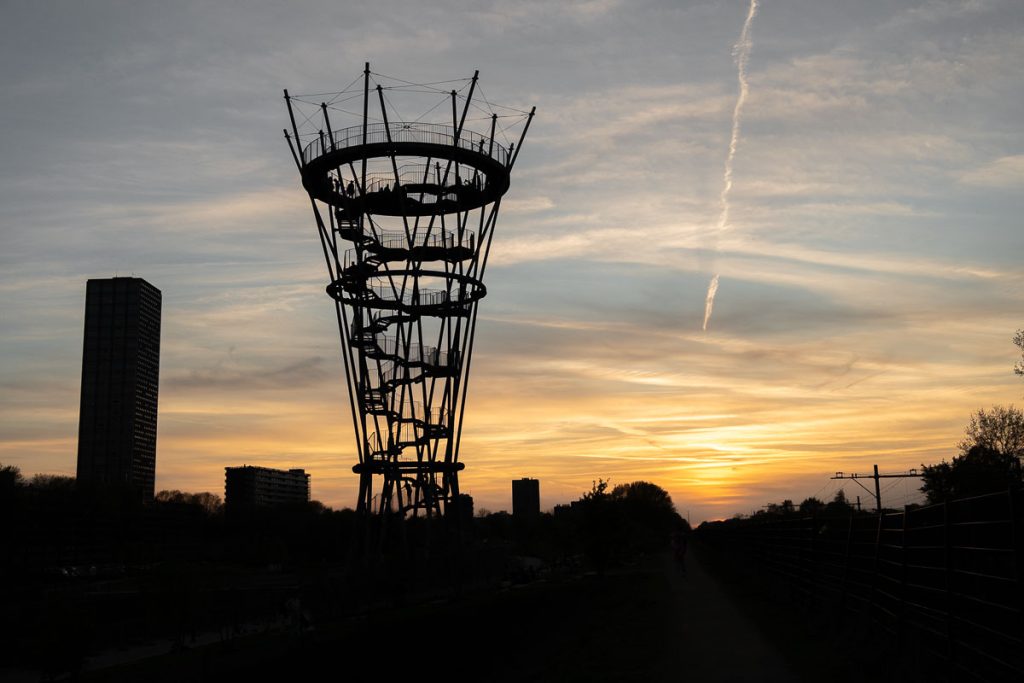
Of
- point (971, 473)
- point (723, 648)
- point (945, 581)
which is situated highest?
point (971, 473)

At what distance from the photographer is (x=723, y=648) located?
1552 centimetres

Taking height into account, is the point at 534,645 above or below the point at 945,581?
below

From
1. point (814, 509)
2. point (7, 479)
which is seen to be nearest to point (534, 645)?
point (814, 509)

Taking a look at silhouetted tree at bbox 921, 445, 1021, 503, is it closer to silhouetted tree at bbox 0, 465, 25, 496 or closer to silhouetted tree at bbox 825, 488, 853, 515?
silhouetted tree at bbox 825, 488, 853, 515

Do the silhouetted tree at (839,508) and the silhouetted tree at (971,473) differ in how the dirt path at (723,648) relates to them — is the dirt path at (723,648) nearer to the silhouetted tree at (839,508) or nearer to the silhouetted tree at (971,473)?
the silhouetted tree at (839,508)

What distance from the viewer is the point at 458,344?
41625 mm

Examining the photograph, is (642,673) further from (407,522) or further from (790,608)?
(407,522)

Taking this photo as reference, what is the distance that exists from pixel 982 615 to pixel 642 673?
5.14 metres

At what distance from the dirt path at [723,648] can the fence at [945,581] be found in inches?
64.6

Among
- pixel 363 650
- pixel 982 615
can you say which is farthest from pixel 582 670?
pixel 363 650

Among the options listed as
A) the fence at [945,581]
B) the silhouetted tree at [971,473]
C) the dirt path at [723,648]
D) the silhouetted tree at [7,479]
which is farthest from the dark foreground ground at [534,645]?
the silhouetted tree at [7,479]

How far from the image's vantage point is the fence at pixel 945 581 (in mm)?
8852

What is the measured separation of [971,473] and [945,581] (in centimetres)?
5014

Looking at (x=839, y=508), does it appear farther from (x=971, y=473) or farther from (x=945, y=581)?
(x=945, y=581)
